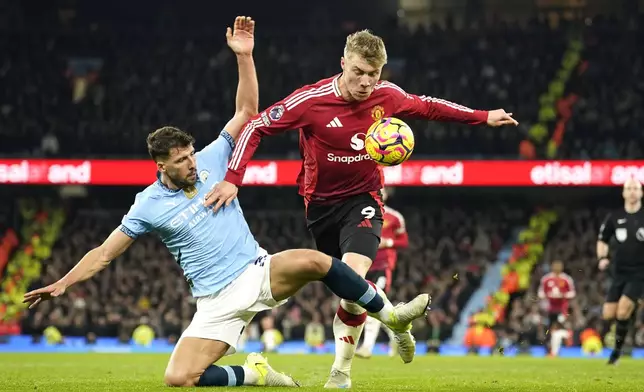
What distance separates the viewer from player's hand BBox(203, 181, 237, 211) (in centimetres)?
Answer: 689

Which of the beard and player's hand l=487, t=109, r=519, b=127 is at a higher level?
player's hand l=487, t=109, r=519, b=127

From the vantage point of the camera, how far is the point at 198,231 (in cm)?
700

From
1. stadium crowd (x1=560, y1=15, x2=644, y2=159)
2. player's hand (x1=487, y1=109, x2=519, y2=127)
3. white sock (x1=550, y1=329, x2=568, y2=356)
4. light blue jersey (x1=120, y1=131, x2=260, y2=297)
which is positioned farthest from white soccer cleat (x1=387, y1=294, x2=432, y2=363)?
stadium crowd (x1=560, y1=15, x2=644, y2=159)

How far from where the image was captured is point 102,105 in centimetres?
2522

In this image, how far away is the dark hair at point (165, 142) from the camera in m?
6.81

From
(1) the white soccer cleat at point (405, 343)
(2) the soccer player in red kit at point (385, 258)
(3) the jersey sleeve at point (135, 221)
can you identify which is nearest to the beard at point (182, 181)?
(3) the jersey sleeve at point (135, 221)

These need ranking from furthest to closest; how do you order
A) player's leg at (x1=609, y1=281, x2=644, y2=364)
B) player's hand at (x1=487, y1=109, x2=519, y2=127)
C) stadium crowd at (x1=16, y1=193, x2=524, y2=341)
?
stadium crowd at (x1=16, y1=193, x2=524, y2=341)
player's leg at (x1=609, y1=281, x2=644, y2=364)
player's hand at (x1=487, y1=109, x2=519, y2=127)

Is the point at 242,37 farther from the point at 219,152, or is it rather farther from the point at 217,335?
the point at 217,335

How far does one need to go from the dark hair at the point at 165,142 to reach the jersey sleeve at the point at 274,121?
387 millimetres

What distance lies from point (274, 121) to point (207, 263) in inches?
44.1

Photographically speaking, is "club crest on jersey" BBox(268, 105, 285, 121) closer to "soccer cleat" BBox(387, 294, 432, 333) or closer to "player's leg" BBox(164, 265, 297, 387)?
"player's leg" BBox(164, 265, 297, 387)

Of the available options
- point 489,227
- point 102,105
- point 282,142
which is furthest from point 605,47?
point 102,105

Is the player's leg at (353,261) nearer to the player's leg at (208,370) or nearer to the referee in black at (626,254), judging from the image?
the player's leg at (208,370)

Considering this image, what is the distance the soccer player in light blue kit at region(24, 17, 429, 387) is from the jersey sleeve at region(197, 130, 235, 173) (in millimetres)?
11
